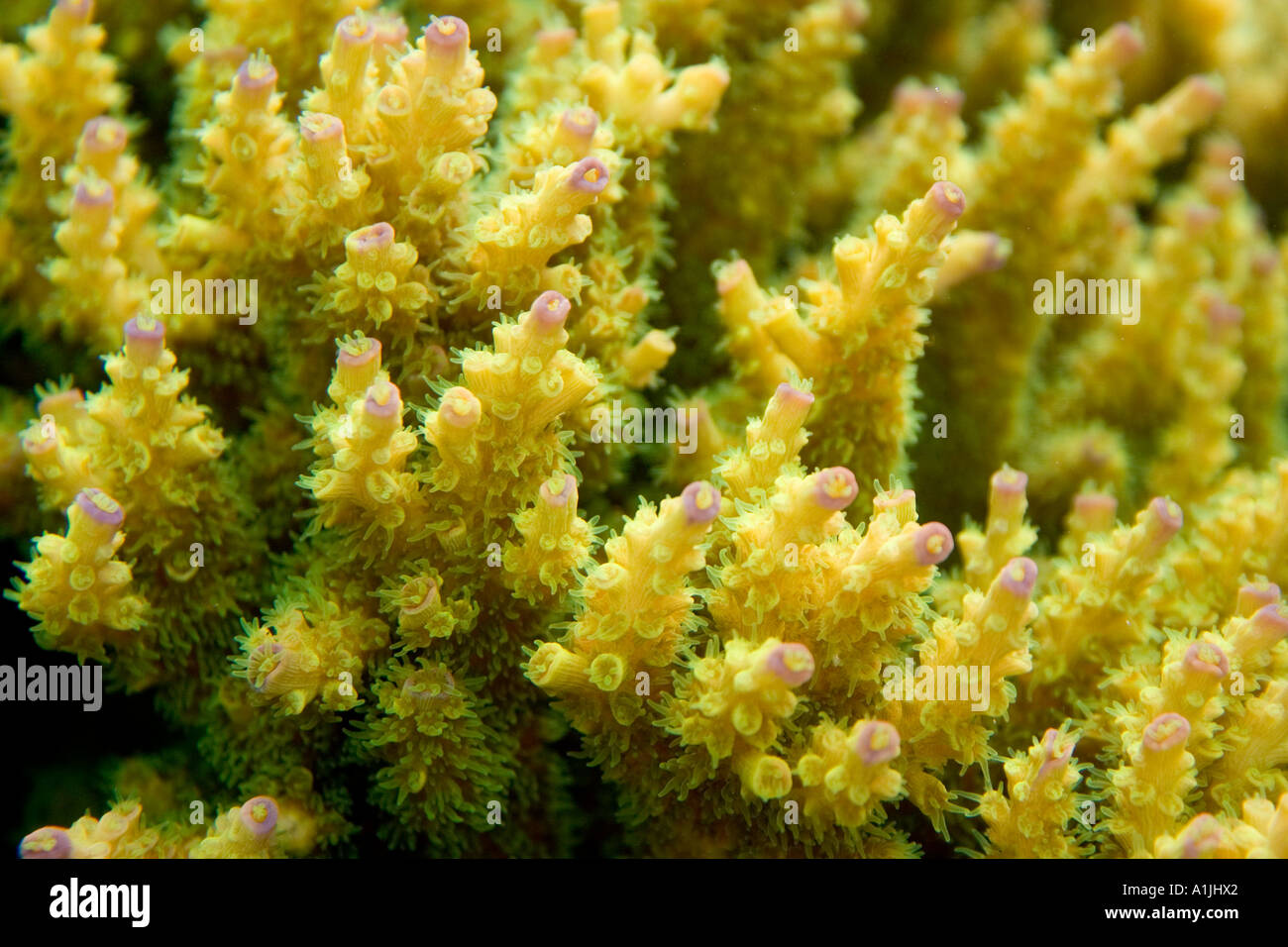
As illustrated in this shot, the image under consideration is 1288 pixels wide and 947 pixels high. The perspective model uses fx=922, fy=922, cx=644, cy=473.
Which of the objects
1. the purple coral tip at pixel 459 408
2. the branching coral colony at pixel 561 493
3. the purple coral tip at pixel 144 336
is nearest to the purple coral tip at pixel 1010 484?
the branching coral colony at pixel 561 493

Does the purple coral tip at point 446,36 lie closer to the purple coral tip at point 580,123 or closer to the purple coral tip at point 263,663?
the purple coral tip at point 580,123

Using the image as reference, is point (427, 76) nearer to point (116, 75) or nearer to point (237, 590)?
point (237, 590)

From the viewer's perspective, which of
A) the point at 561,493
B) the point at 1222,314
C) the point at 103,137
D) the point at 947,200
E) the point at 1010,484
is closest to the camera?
the point at 561,493

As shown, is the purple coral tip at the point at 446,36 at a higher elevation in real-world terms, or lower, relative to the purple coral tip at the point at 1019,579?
higher

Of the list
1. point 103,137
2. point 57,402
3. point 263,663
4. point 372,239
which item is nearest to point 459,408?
point 372,239

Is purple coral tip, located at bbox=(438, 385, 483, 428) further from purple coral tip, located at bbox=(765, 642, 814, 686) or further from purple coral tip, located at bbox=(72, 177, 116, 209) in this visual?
purple coral tip, located at bbox=(72, 177, 116, 209)

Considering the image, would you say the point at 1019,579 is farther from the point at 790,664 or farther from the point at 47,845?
the point at 47,845
